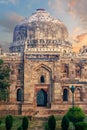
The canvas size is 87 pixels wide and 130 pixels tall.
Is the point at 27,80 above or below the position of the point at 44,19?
below

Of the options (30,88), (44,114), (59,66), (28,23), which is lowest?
(44,114)

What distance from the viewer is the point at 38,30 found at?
4462 cm

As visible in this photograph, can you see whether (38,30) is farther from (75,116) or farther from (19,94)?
(75,116)

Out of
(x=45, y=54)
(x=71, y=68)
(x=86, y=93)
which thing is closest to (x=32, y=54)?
(x=45, y=54)

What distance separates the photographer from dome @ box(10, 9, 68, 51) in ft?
146

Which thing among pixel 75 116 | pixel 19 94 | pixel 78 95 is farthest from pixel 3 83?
pixel 75 116

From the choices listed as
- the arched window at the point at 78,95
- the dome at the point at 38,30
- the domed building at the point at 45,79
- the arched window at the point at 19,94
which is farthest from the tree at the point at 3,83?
the dome at the point at 38,30

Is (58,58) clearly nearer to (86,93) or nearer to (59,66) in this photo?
(59,66)

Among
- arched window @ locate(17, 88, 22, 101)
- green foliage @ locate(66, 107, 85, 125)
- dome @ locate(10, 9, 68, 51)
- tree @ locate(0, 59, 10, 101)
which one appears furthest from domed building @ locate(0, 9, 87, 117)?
green foliage @ locate(66, 107, 85, 125)

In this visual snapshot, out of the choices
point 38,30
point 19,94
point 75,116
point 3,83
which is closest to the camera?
point 75,116

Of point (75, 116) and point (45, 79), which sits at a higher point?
point (45, 79)

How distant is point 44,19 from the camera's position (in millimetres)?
45906

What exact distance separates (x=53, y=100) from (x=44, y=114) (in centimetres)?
191

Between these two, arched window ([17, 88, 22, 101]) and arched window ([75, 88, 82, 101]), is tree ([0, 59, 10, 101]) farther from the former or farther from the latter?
arched window ([75, 88, 82, 101])
